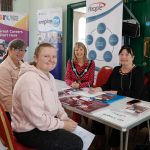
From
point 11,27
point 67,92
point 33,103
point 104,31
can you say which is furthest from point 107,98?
point 11,27

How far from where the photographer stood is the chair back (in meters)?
1.38

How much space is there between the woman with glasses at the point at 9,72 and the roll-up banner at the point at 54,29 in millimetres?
2805

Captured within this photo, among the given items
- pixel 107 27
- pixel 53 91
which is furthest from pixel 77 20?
pixel 53 91

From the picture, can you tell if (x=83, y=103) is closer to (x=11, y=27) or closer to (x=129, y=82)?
(x=129, y=82)

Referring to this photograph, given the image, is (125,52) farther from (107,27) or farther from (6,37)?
(6,37)

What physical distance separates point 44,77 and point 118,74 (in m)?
1.17

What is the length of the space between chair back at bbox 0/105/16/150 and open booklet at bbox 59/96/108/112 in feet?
1.98

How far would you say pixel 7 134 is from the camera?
1426mm

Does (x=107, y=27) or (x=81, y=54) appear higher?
(x=107, y=27)

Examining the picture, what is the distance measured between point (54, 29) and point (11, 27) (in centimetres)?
143

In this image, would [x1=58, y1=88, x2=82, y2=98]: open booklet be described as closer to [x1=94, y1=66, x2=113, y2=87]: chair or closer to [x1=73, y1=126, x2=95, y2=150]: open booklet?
[x1=73, y1=126, x2=95, y2=150]: open booklet

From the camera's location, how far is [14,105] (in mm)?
1597

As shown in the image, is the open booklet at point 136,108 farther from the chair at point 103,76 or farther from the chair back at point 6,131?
the chair at point 103,76

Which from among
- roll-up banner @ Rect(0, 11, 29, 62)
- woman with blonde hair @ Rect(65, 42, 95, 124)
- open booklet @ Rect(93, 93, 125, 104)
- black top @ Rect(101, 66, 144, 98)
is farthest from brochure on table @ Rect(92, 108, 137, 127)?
roll-up banner @ Rect(0, 11, 29, 62)
